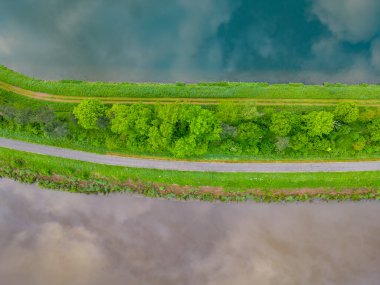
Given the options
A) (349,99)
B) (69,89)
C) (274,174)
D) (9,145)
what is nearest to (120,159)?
(69,89)

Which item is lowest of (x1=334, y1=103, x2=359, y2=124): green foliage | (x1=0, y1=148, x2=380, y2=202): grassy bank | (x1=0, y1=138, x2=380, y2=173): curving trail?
(x1=0, y1=148, x2=380, y2=202): grassy bank

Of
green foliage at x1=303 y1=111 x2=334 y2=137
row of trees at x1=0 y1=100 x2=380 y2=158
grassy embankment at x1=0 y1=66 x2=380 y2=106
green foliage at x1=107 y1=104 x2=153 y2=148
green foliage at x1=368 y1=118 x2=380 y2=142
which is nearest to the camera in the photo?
green foliage at x1=303 y1=111 x2=334 y2=137

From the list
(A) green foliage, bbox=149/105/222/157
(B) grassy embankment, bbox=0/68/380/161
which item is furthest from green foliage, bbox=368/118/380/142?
(A) green foliage, bbox=149/105/222/157

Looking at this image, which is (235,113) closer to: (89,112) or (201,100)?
(201,100)

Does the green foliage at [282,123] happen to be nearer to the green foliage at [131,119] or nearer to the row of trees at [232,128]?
the row of trees at [232,128]

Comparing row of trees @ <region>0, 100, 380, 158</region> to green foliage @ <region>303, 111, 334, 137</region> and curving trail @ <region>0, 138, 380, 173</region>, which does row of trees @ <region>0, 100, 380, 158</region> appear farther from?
curving trail @ <region>0, 138, 380, 173</region>

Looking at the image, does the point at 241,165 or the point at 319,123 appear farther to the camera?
the point at 241,165

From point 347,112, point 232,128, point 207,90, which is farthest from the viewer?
point 207,90

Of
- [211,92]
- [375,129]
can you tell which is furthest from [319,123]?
[211,92]
